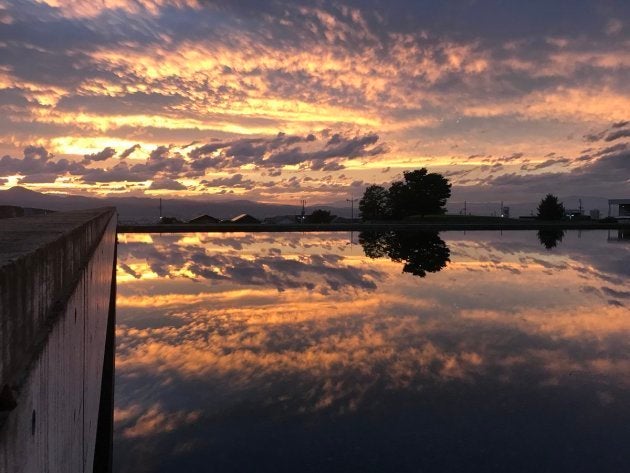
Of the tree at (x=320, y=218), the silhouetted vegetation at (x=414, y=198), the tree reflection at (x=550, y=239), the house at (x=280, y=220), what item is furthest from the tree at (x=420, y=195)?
the tree reflection at (x=550, y=239)

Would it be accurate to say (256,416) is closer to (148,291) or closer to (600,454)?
(600,454)

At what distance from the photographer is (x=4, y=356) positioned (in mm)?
1904

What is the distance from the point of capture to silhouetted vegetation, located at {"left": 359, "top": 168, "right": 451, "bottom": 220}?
117 m

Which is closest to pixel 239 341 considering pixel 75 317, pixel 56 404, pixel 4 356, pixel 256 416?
pixel 256 416

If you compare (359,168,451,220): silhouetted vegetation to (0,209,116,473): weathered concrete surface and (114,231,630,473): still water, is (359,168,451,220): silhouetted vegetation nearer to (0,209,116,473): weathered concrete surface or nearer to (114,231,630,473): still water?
(114,231,630,473): still water

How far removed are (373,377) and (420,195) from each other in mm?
107639

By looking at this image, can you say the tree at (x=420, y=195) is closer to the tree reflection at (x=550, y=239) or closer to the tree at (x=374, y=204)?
the tree at (x=374, y=204)

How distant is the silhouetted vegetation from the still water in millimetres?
90962

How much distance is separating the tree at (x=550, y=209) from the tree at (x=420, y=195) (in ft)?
86.6

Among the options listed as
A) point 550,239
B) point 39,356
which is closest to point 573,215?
point 550,239

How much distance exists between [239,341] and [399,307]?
25.7ft

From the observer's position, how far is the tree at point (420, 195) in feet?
384

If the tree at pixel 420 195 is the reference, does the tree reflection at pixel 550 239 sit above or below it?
below

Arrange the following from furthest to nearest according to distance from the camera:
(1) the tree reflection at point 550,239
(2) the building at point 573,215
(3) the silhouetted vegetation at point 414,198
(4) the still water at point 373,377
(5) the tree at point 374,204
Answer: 1. (2) the building at point 573,215
2. (5) the tree at point 374,204
3. (3) the silhouetted vegetation at point 414,198
4. (1) the tree reflection at point 550,239
5. (4) the still water at point 373,377
